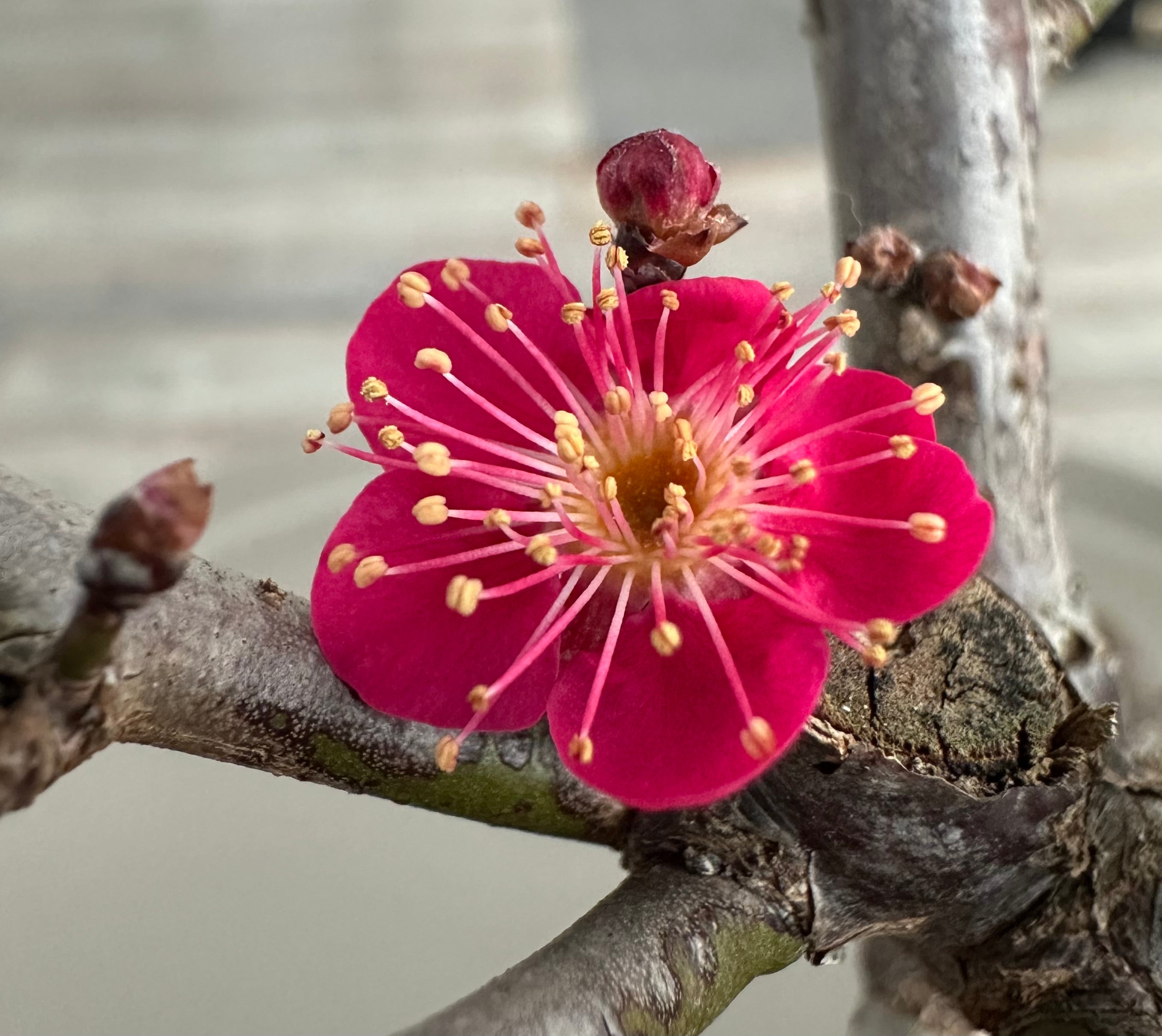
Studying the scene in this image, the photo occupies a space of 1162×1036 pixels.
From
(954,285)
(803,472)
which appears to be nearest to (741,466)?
(803,472)

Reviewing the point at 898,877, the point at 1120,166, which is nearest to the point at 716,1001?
the point at 898,877

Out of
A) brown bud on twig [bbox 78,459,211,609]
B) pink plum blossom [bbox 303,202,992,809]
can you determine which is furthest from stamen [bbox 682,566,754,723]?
brown bud on twig [bbox 78,459,211,609]

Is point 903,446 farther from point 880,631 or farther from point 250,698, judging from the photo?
point 250,698

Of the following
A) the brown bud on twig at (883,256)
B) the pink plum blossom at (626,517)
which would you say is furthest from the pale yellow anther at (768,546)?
the brown bud on twig at (883,256)

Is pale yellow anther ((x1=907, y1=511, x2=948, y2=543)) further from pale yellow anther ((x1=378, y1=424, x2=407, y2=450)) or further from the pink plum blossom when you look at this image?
pale yellow anther ((x1=378, y1=424, x2=407, y2=450))

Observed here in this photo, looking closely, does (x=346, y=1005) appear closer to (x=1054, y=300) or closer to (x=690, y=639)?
(x=690, y=639)

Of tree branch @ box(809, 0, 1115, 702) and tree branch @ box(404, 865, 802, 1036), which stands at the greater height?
tree branch @ box(809, 0, 1115, 702)

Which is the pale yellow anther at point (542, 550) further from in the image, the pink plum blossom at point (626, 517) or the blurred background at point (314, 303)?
the blurred background at point (314, 303)
